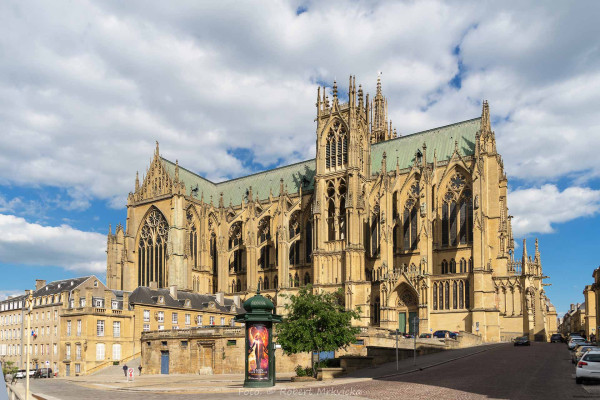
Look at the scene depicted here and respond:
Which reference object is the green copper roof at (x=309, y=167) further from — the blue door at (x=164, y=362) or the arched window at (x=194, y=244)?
the blue door at (x=164, y=362)

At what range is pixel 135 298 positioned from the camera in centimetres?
6278

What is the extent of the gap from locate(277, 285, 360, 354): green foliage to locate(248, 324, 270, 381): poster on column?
848cm

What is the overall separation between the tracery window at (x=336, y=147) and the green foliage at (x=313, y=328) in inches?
1402

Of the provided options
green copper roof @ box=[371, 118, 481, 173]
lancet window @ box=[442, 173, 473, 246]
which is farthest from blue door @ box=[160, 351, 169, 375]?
green copper roof @ box=[371, 118, 481, 173]

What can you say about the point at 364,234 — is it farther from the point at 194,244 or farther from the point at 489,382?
the point at 489,382

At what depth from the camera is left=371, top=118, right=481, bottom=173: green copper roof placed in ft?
228

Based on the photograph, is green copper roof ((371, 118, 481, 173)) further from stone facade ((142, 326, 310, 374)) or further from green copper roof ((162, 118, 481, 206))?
stone facade ((142, 326, 310, 374))

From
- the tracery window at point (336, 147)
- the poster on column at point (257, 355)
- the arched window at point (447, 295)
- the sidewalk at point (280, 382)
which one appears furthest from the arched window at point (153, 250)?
the poster on column at point (257, 355)

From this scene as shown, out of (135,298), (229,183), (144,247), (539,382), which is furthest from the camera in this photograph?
(229,183)

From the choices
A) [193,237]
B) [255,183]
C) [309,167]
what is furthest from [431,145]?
[193,237]

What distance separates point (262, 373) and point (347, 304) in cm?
3760

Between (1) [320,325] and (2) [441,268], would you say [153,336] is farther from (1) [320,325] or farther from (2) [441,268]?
(2) [441,268]

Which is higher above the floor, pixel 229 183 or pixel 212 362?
pixel 229 183

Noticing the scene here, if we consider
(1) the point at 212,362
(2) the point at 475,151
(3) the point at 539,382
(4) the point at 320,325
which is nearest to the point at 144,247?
(1) the point at 212,362
